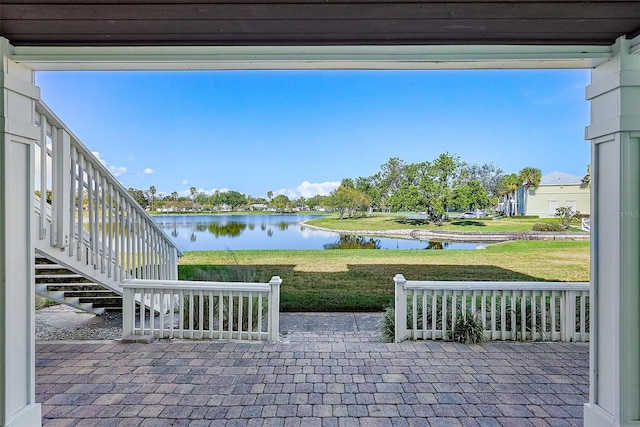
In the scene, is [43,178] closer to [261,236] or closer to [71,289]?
[71,289]

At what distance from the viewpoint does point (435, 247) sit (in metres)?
10.3

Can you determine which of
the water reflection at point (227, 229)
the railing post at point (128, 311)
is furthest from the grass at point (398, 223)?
the railing post at point (128, 311)

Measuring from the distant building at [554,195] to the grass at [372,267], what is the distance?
3.80 feet

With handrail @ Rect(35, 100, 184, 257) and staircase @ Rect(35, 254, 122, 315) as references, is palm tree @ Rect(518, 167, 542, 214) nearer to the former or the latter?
handrail @ Rect(35, 100, 184, 257)

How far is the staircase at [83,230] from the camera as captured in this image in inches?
111

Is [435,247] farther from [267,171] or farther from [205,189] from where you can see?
[205,189]

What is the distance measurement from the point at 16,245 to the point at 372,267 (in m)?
7.34

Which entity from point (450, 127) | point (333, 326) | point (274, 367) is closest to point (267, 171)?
point (450, 127)
